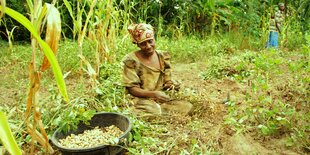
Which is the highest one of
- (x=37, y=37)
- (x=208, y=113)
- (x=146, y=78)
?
(x=37, y=37)

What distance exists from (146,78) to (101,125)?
64 centimetres

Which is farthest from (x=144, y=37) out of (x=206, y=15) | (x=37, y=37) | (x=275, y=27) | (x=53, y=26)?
(x=206, y=15)

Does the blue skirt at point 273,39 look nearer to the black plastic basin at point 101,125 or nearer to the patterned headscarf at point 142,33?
the patterned headscarf at point 142,33

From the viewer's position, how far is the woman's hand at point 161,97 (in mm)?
2600

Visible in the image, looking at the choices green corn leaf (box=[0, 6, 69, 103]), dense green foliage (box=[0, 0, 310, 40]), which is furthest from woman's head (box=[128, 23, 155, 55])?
dense green foliage (box=[0, 0, 310, 40])

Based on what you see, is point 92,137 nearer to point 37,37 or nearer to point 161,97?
point 161,97

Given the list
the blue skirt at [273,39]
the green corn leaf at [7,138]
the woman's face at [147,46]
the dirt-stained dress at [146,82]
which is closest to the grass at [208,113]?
the dirt-stained dress at [146,82]

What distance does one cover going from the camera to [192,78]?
13.8ft

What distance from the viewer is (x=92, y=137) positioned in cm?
207

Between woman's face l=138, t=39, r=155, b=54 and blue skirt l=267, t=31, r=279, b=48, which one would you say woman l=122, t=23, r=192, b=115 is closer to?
woman's face l=138, t=39, r=155, b=54

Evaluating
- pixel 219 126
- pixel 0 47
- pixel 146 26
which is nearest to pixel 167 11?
pixel 0 47

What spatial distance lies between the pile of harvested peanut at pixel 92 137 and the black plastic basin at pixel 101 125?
3 cm

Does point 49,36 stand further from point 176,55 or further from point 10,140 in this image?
point 176,55

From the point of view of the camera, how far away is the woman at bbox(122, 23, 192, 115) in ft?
8.47
